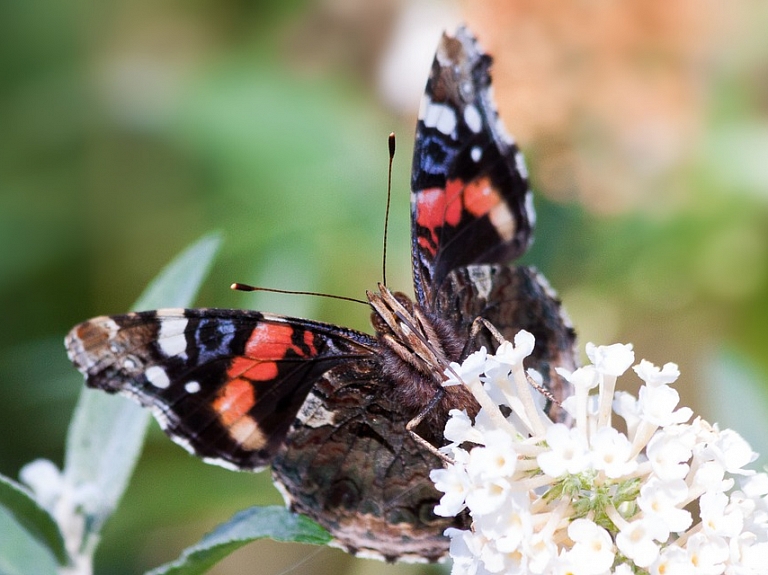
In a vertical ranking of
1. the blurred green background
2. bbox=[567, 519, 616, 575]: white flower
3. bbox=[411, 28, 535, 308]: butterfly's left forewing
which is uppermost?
the blurred green background

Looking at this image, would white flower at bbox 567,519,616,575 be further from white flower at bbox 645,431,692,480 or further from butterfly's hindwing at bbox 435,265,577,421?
butterfly's hindwing at bbox 435,265,577,421

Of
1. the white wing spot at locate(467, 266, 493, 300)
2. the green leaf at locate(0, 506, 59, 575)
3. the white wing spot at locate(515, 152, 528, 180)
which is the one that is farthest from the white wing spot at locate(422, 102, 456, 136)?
the green leaf at locate(0, 506, 59, 575)

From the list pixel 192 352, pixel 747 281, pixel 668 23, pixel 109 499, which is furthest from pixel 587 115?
pixel 109 499

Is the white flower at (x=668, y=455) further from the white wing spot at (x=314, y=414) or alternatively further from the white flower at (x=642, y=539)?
the white wing spot at (x=314, y=414)

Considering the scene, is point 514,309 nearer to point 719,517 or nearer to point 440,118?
point 440,118

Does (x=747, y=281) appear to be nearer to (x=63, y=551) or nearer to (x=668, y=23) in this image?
(x=668, y=23)

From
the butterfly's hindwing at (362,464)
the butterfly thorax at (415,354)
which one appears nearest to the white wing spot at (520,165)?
the butterfly thorax at (415,354)

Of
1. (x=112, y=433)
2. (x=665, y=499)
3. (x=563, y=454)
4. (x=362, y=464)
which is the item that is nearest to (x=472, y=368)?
(x=563, y=454)
